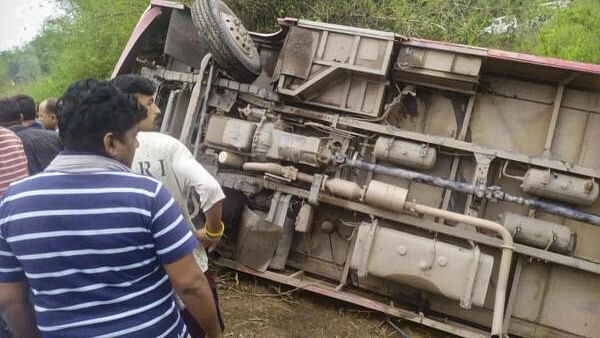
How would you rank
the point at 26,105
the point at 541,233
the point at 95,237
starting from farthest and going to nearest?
the point at 541,233 → the point at 26,105 → the point at 95,237

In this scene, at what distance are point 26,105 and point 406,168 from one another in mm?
3000

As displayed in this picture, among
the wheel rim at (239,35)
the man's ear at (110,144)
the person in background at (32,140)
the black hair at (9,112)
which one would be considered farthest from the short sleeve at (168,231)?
the wheel rim at (239,35)

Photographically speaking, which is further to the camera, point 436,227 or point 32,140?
point 436,227

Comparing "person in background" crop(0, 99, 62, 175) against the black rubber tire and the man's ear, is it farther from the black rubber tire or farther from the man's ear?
the man's ear

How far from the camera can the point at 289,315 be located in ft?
12.6

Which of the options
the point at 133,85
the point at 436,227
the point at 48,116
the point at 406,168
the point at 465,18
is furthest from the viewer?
the point at 465,18

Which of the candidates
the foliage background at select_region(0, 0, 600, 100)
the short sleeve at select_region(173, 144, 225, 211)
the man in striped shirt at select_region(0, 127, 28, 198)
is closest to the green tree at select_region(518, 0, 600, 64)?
the foliage background at select_region(0, 0, 600, 100)

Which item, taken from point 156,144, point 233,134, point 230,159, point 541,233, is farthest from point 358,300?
point 156,144

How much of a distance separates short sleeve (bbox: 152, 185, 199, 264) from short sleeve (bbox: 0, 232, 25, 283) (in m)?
0.46

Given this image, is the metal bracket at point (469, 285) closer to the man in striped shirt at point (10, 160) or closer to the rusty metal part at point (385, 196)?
the rusty metal part at point (385, 196)

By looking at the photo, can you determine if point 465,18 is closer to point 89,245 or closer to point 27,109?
point 27,109

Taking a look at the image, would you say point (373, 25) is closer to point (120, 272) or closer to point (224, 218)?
point (224, 218)

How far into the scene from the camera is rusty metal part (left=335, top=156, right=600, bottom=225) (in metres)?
3.51

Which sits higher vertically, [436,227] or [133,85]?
[133,85]
